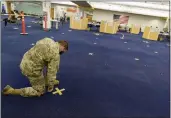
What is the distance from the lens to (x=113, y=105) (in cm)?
343

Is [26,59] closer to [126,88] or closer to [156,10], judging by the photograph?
[126,88]

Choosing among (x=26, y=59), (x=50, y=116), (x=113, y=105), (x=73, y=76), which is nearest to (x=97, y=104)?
(x=113, y=105)

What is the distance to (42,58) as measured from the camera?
9.81ft

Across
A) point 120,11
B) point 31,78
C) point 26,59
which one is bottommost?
point 31,78

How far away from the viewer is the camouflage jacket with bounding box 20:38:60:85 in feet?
9.65

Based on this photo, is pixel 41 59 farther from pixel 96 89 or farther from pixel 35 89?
pixel 96 89

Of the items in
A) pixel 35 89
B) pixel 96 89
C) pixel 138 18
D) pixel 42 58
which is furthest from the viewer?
pixel 138 18

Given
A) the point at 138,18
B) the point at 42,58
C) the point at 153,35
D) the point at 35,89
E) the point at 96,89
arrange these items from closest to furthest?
the point at 42,58
the point at 35,89
the point at 96,89
the point at 153,35
the point at 138,18

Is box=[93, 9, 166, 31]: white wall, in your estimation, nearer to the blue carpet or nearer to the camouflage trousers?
the blue carpet

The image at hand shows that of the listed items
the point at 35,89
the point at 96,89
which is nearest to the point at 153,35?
the point at 96,89

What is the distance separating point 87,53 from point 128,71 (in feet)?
6.69

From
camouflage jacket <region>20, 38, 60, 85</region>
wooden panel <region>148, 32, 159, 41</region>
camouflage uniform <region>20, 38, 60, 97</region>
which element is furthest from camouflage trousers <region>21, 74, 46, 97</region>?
wooden panel <region>148, 32, 159, 41</region>

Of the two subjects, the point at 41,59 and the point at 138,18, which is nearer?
the point at 41,59

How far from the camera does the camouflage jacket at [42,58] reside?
2941mm
